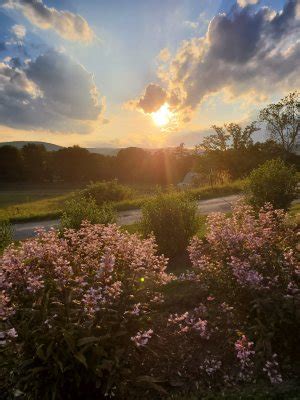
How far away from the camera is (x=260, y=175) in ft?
53.0

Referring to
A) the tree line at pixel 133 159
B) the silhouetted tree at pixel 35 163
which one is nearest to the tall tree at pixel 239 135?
the tree line at pixel 133 159

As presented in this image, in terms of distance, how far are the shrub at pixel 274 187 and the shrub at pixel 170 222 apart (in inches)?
165

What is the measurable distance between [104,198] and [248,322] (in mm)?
28186

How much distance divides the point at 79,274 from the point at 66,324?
3.48ft

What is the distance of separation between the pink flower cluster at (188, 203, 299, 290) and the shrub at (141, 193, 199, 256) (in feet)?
16.9

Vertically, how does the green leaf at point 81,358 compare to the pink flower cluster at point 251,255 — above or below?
below

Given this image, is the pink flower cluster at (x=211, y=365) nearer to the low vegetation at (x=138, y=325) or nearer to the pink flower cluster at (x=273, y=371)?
the low vegetation at (x=138, y=325)

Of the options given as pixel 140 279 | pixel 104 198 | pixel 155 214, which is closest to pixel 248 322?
pixel 140 279

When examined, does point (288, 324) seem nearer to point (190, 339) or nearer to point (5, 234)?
point (190, 339)

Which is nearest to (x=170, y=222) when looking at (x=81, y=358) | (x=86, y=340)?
(x=86, y=340)

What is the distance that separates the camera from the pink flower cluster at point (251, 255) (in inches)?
209

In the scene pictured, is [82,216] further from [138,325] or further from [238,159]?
[238,159]

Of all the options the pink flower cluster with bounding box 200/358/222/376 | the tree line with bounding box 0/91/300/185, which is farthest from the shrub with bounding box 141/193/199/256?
the tree line with bounding box 0/91/300/185

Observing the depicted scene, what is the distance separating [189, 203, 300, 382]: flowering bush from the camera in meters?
5.07
